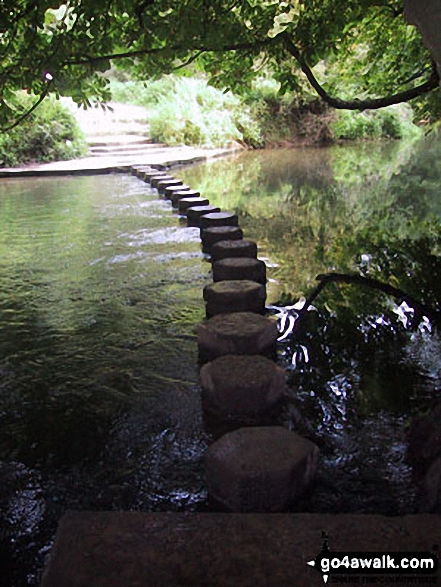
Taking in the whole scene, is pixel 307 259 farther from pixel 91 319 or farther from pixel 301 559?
pixel 301 559

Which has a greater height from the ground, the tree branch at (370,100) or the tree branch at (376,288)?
the tree branch at (370,100)

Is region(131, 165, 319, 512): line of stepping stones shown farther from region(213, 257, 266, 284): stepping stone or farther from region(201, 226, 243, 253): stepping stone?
region(201, 226, 243, 253): stepping stone

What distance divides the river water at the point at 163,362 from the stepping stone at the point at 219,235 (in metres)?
0.34

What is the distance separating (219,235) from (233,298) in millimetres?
2520

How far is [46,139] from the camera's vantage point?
63.6 ft

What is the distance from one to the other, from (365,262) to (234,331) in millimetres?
3499

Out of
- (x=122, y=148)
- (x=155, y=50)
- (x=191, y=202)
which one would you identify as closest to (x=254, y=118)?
(x=122, y=148)

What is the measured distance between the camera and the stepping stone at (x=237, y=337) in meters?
3.63

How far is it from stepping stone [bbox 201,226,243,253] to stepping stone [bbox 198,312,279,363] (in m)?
3.04

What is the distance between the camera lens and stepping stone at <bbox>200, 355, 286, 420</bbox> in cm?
312

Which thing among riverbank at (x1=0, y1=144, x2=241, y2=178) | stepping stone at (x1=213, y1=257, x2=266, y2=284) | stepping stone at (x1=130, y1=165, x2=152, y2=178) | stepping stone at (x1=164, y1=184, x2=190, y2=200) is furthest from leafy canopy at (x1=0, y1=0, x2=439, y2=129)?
riverbank at (x1=0, y1=144, x2=241, y2=178)

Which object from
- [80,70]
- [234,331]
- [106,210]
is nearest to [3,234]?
[106,210]

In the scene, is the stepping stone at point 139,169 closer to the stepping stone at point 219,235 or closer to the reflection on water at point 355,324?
the reflection on water at point 355,324

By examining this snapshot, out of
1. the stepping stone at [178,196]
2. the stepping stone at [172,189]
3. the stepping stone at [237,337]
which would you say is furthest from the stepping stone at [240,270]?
the stepping stone at [172,189]
